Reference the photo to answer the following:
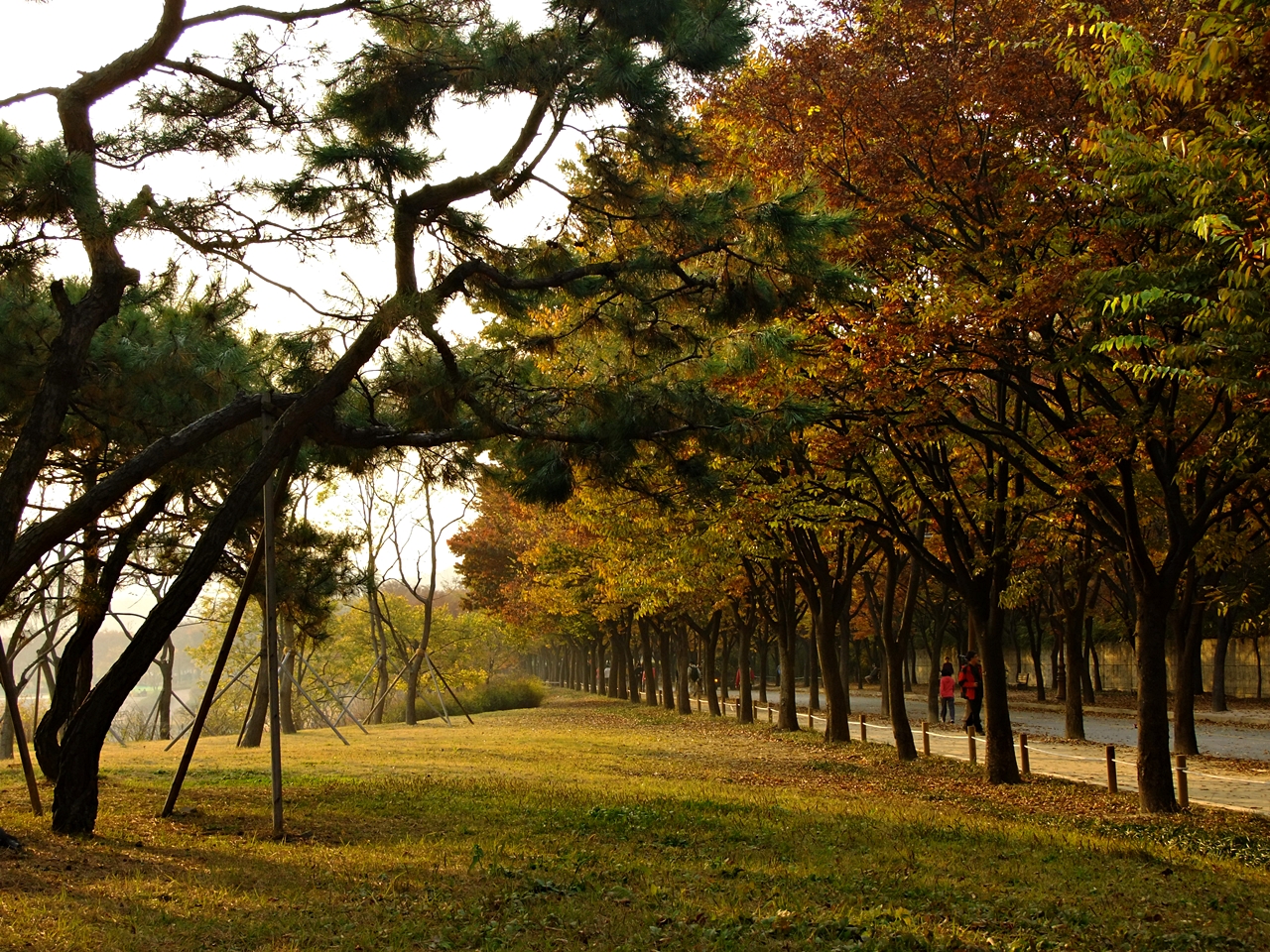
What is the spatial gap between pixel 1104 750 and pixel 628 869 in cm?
1644

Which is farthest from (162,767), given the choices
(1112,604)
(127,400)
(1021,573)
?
(1112,604)

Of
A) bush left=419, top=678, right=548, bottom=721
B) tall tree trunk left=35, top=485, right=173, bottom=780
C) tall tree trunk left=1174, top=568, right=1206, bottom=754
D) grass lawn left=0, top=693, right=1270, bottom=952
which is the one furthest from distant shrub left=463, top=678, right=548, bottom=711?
tall tree trunk left=35, top=485, right=173, bottom=780

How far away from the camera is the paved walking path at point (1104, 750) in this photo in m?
15.4

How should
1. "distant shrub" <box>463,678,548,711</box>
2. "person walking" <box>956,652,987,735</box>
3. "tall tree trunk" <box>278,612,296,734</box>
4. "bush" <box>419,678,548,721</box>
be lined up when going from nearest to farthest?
"person walking" <box>956,652,987,735</box>, "tall tree trunk" <box>278,612,296,734</box>, "bush" <box>419,678,548,721</box>, "distant shrub" <box>463,678,548,711</box>

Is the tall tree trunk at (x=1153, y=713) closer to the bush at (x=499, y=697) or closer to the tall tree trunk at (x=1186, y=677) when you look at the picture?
the tall tree trunk at (x=1186, y=677)

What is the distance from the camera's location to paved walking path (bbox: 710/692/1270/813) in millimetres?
15383

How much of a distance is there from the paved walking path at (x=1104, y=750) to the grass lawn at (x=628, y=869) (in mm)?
1595

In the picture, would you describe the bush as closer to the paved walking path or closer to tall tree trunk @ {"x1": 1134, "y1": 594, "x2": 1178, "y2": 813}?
the paved walking path

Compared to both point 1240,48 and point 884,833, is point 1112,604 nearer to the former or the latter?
point 884,833

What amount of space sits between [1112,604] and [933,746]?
75.1 ft

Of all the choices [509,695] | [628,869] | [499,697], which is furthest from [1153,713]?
[509,695]

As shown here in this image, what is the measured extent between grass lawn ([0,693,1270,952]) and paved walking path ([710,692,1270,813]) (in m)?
1.59

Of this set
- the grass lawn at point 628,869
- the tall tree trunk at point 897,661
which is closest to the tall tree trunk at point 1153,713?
the grass lawn at point 628,869

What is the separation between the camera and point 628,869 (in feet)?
27.9
